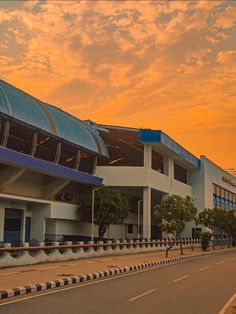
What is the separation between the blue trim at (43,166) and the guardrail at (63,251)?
357 inches

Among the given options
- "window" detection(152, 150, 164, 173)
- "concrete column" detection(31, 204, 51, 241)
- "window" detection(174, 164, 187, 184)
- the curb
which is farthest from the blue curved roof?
"window" detection(174, 164, 187, 184)

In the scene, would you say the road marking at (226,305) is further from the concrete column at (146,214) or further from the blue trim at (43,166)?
the concrete column at (146,214)

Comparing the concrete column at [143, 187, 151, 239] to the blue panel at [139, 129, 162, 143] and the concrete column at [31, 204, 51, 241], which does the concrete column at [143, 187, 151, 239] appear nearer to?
the blue panel at [139, 129, 162, 143]

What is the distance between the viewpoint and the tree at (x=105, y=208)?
4903cm

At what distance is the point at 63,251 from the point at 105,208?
17702 mm

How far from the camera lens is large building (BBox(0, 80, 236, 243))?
40.4m

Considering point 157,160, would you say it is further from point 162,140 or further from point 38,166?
point 38,166

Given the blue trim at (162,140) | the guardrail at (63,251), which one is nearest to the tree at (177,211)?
the guardrail at (63,251)

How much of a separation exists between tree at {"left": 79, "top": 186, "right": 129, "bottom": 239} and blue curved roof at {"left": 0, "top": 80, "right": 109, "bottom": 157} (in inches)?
212

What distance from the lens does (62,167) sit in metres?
45.4

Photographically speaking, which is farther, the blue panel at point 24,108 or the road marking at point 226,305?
the blue panel at point 24,108

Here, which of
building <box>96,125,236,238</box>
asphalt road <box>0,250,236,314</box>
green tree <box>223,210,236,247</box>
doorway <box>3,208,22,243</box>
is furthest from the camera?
green tree <box>223,210,236,247</box>

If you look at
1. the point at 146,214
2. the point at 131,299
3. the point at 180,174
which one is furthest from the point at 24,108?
the point at 180,174

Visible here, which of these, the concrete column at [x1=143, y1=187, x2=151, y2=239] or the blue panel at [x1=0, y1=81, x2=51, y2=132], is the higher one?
the blue panel at [x1=0, y1=81, x2=51, y2=132]
